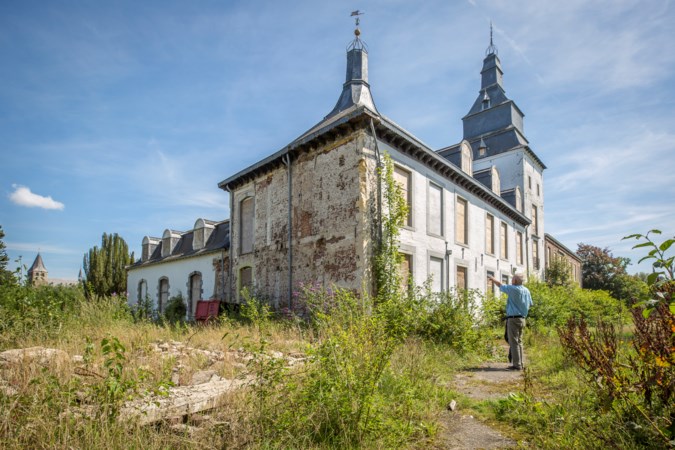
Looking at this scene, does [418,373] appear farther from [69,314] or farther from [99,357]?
[69,314]

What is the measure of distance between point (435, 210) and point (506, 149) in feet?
47.4

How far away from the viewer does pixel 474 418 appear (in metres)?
4.74

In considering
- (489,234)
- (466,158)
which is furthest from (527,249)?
(466,158)

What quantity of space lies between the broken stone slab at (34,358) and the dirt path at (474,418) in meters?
4.64

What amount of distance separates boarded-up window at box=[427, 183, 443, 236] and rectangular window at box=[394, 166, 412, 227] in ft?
3.78

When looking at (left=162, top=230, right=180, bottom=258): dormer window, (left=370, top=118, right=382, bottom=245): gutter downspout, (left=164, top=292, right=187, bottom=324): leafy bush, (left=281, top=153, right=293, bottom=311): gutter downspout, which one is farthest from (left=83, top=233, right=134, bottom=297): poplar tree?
(left=370, top=118, right=382, bottom=245): gutter downspout

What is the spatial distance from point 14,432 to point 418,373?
4.53m

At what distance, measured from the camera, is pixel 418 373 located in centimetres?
556

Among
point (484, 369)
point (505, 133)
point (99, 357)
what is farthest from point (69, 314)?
point (505, 133)

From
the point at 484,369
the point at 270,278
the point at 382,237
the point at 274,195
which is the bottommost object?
the point at 484,369

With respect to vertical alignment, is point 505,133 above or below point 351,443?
above

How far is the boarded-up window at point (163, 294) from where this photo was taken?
21.2 metres

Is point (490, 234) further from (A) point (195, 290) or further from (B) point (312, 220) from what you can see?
(A) point (195, 290)

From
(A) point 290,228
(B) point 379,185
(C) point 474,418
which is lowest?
(C) point 474,418
